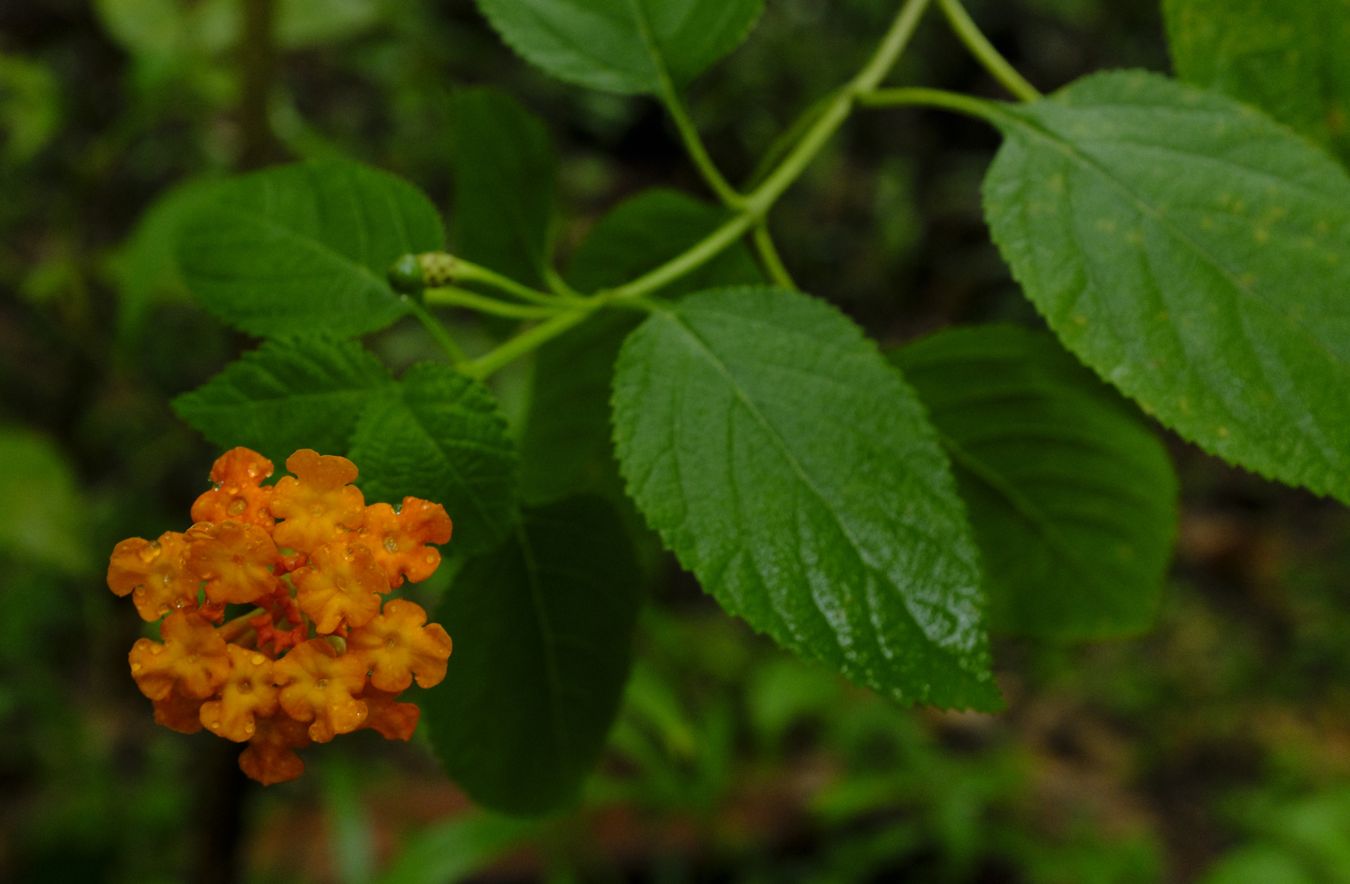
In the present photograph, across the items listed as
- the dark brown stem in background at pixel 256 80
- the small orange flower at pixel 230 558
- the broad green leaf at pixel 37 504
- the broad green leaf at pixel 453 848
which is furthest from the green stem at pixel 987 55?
the broad green leaf at pixel 37 504

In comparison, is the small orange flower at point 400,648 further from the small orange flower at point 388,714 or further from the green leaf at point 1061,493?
the green leaf at point 1061,493

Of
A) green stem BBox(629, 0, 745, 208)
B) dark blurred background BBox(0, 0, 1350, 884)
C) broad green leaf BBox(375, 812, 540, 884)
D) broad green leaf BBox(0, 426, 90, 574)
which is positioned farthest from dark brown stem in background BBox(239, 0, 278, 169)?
broad green leaf BBox(375, 812, 540, 884)

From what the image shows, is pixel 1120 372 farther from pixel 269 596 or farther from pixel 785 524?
pixel 269 596

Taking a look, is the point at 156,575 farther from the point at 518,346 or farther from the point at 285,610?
the point at 518,346

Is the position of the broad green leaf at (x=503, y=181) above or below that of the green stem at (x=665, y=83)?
below

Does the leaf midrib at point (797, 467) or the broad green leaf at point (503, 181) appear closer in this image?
the leaf midrib at point (797, 467)

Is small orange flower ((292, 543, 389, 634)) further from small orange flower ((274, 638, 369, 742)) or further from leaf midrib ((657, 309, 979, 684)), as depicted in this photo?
leaf midrib ((657, 309, 979, 684))

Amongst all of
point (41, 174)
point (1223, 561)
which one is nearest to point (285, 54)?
point (41, 174)
